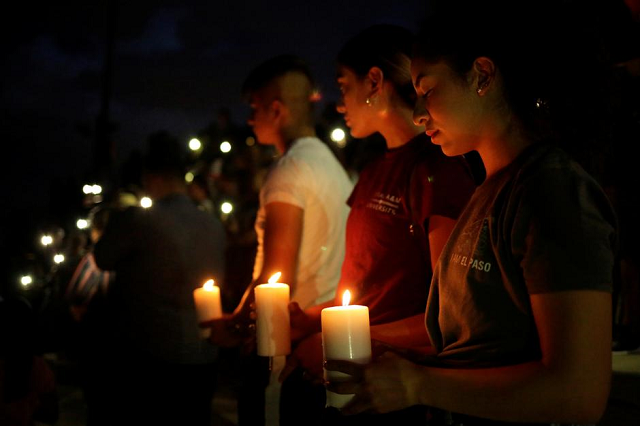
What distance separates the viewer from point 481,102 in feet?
4.63

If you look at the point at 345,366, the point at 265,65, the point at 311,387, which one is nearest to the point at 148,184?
the point at 265,65

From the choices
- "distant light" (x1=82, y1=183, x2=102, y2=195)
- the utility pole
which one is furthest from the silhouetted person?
the utility pole

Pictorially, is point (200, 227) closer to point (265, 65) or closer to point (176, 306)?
point (176, 306)

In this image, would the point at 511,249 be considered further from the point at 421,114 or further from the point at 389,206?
the point at 389,206

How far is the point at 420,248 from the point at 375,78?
2.54ft

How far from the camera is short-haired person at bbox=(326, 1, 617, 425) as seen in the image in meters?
1.08

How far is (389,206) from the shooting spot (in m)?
2.11

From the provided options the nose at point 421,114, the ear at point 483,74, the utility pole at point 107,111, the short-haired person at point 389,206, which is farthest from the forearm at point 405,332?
the utility pole at point 107,111

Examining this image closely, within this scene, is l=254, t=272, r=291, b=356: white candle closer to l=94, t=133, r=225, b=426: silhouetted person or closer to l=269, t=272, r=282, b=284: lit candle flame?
l=269, t=272, r=282, b=284: lit candle flame

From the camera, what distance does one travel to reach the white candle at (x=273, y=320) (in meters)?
2.23

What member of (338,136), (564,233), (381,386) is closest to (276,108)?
(381,386)

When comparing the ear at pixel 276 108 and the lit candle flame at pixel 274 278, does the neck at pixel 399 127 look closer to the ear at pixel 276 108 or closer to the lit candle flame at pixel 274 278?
the lit candle flame at pixel 274 278

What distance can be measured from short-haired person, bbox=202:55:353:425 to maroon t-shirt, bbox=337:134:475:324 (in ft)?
1.94

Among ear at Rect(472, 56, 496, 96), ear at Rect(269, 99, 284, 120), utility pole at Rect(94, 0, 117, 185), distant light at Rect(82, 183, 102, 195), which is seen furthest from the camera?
utility pole at Rect(94, 0, 117, 185)
